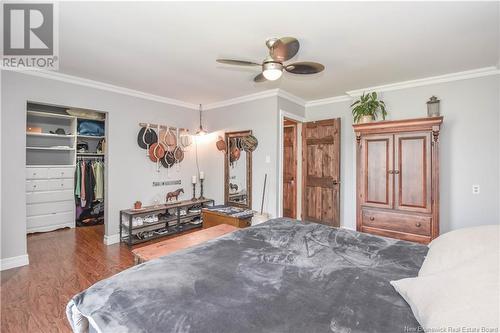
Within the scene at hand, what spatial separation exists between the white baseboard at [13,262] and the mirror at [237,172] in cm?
283

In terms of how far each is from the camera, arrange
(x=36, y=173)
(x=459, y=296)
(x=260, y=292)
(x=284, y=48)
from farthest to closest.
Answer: (x=36, y=173) < (x=284, y=48) < (x=260, y=292) < (x=459, y=296)

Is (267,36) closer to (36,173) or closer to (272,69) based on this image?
(272,69)

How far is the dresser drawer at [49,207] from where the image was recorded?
4242 millimetres

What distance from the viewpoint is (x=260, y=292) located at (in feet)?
3.50

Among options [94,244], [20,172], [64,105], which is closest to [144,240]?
[94,244]

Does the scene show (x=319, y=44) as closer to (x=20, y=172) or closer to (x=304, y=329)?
(x=304, y=329)

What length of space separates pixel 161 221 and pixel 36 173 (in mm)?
2395

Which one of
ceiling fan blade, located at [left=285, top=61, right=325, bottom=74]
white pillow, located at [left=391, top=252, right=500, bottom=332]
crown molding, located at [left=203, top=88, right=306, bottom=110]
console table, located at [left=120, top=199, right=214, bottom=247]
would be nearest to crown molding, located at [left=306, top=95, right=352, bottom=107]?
crown molding, located at [left=203, top=88, right=306, bottom=110]

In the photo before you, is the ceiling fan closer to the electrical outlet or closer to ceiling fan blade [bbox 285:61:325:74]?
ceiling fan blade [bbox 285:61:325:74]

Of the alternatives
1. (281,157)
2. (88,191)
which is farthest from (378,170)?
(88,191)

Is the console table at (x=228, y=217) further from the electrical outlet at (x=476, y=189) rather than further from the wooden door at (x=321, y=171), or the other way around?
the electrical outlet at (x=476, y=189)

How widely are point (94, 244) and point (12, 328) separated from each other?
1.96 metres

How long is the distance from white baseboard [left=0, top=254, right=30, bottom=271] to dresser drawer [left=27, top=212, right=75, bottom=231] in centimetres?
159

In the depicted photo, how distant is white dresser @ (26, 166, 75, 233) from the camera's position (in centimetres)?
423
